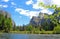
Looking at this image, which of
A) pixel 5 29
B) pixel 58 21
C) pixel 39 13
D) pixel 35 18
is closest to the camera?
Answer: pixel 5 29

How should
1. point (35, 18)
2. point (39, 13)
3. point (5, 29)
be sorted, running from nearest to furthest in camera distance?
point (5, 29), point (39, 13), point (35, 18)

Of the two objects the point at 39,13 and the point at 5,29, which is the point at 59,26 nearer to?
the point at 5,29

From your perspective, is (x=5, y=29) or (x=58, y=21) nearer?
(x=5, y=29)

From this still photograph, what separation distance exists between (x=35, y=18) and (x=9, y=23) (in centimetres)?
7395

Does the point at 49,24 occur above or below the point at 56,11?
below

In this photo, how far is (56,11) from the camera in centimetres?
9069

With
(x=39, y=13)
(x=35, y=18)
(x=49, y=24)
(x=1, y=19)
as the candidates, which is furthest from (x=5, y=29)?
(x=35, y=18)

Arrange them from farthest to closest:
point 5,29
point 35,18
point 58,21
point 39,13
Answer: point 35,18
point 39,13
point 58,21
point 5,29

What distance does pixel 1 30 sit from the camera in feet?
293

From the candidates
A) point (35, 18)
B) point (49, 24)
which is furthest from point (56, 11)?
point (35, 18)

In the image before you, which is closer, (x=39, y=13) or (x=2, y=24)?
(x=2, y=24)

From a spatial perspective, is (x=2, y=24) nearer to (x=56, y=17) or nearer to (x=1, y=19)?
(x=1, y=19)

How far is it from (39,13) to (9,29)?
192 ft

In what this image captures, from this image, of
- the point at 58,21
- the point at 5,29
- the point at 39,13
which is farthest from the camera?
the point at 39,13
